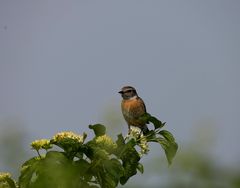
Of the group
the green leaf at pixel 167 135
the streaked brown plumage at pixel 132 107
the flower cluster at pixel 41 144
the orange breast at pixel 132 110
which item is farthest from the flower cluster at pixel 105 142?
the orange breast at pixel 132 110

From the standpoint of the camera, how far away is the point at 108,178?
2498 mm

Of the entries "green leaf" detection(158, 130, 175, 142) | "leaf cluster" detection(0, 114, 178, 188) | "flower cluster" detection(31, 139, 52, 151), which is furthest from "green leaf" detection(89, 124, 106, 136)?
"green leaf" detection(158, 130, 175, 142)

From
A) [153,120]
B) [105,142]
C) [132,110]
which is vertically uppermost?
[132,110]

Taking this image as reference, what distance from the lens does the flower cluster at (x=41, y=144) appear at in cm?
283

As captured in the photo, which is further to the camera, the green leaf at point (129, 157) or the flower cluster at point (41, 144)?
the green leaf at point (129, 157)

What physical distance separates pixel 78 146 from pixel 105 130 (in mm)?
400

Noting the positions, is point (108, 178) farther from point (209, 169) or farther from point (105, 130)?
point (209, 169)

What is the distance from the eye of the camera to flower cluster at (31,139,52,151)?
2.83m

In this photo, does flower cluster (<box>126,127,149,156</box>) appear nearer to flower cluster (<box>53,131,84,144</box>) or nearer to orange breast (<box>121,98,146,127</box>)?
flower cluster (<box>53,131,84,144</box>)

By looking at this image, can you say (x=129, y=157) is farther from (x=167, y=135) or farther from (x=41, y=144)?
(x=41, y=144)

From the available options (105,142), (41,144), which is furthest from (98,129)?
(41,144)

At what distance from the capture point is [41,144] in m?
2.86

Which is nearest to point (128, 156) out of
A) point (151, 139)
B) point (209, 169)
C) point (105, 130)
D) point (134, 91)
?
point (105, 130)

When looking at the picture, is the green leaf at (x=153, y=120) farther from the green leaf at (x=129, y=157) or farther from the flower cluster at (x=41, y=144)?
the flower cluster at (x=41, y=144)
